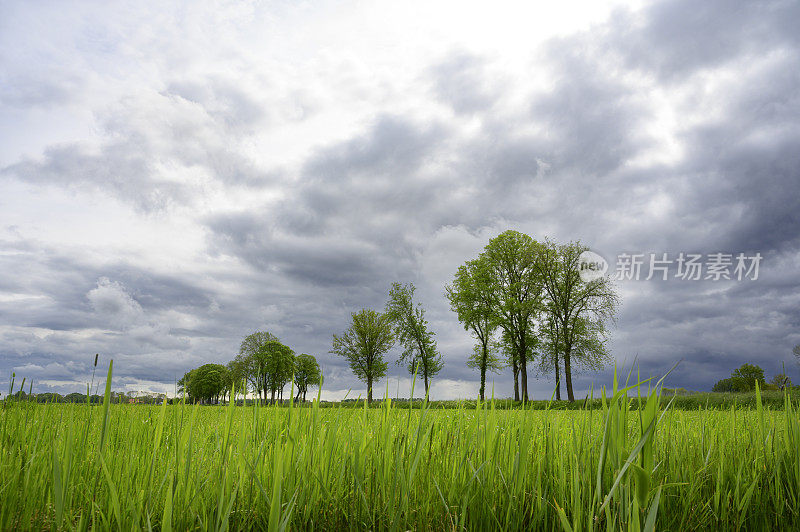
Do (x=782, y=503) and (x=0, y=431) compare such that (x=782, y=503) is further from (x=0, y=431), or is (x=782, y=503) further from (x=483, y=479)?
(x=0, y=431)

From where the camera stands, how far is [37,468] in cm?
222

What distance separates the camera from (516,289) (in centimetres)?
3556

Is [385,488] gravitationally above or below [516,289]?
below

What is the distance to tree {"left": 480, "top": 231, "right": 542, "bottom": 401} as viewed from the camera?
34594 millimetres

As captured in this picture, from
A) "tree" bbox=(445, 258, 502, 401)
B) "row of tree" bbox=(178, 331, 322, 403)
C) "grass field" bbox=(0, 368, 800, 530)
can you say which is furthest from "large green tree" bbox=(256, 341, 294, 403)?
"grass field" bbox=(0, 368, 800, 530)

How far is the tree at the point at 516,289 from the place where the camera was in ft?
113

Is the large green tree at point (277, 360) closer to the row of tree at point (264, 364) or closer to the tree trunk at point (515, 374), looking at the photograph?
the row of tree at point (264, 364)

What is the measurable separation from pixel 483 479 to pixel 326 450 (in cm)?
71

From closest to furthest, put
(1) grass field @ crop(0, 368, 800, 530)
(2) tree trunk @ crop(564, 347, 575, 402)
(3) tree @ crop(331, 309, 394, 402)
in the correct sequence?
(1) grass field @ crop(0, 368, 800, 530) → (2) tree trunk @ crop(564, 347, 575, 402) → (3) tree @ crop(331, 309, 394, 402)

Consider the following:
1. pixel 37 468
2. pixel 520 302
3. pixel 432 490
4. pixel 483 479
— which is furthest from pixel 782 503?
pixel 520 302

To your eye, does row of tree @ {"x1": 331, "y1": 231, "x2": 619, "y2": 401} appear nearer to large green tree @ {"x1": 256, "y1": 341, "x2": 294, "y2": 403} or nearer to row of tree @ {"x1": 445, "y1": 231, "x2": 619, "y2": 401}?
row of tree @ {"x1": 445, "y1": 231, "x2": 619, "y2": 401}

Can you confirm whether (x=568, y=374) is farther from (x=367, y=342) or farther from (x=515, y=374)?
(x=367, y=342)

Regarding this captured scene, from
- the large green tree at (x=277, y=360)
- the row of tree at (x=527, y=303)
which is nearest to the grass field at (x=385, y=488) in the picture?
the row of tree at (x=527, y=303)

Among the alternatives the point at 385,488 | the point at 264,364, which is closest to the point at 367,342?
the point at 264,364
